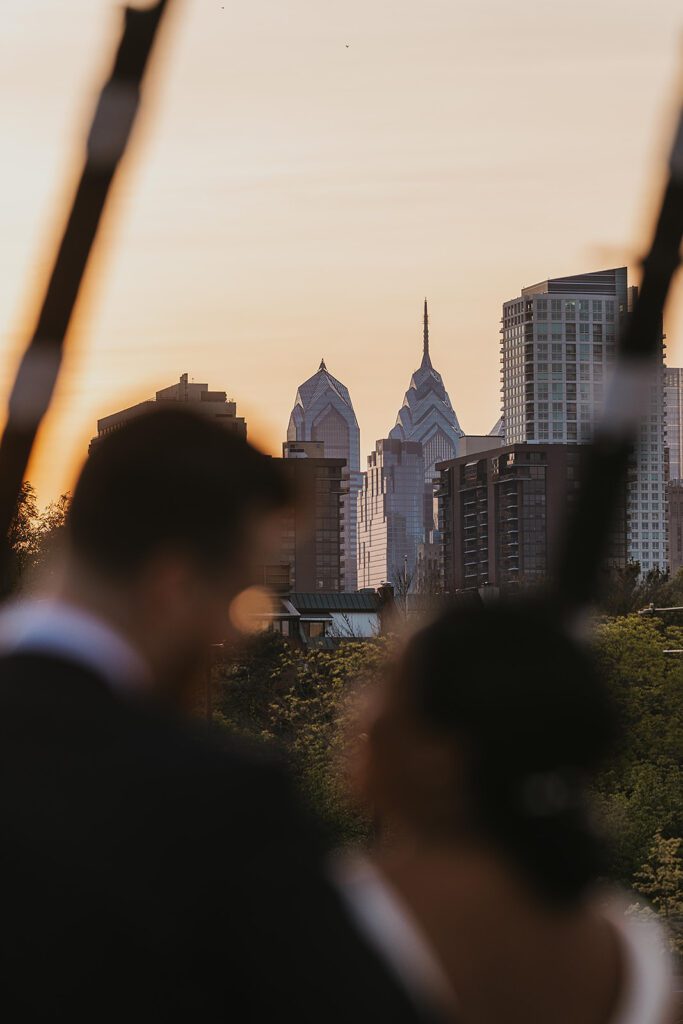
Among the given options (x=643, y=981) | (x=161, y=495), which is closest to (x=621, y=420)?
(x=161, y=495)

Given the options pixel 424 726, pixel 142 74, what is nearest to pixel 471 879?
pixel 424 726

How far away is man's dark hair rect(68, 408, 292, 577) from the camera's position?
8.68 ft

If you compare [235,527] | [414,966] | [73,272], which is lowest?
[414,966]

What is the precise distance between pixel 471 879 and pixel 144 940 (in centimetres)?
77

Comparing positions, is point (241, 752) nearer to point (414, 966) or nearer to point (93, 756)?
point (93, 756)

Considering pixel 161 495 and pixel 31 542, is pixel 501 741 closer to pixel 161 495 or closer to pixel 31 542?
pixel 161 495

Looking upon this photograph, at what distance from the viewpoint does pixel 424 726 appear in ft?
8.86

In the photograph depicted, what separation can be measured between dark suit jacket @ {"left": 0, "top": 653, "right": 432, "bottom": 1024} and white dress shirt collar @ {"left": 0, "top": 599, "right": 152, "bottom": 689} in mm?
234

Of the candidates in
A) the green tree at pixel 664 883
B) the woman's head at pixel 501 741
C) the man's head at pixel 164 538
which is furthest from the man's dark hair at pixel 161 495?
the green tree at pixel 664 883

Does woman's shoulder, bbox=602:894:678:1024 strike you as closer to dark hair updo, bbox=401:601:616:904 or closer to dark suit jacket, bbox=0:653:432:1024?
dark hair updo, bbox=401:601:616:904

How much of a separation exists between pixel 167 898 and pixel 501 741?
70 centimetres

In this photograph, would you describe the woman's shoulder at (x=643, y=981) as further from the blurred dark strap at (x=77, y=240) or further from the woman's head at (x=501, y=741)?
the blurred dark strap at (x=77, y=240)

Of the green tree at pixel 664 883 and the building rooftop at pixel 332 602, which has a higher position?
the building rooftop at pixel 332 602

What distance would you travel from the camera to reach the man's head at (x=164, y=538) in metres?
2.63
